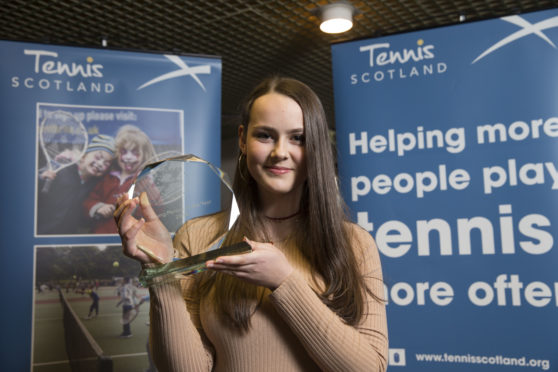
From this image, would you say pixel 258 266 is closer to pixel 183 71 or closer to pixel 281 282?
pixel 281 282

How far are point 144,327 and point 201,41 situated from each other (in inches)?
82.0

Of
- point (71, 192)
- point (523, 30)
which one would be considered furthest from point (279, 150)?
point (523, 30)

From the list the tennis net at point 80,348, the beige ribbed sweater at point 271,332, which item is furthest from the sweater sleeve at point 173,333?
the tennis net at point 80,348

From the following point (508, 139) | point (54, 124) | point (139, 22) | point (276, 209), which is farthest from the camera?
point (139, 22)

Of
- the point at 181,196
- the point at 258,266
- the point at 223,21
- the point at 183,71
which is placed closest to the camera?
the point at 258,266

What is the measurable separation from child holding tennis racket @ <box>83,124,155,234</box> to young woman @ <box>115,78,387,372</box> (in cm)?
131

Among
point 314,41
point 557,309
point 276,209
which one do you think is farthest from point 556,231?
point 314,41

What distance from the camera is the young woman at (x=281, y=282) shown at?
0.99 m

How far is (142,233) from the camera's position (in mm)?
971

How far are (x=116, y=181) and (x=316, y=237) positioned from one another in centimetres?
154

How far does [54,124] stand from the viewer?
2.32m

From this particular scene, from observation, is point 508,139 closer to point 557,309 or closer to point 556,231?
point 556,231

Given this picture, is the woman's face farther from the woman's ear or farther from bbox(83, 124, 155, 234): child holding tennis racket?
bbox(83, 124, 155, 234): child holding tennis racket

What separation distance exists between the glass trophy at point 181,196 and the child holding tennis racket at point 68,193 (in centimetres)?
139
